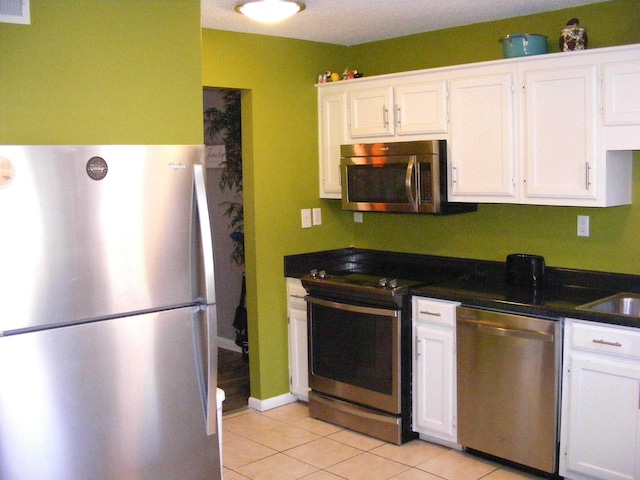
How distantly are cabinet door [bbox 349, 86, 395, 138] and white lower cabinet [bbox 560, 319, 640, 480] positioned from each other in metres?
1.70

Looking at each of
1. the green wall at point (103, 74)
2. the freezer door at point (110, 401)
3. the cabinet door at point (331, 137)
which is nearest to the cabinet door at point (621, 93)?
the cabinet door at point (331, 137)

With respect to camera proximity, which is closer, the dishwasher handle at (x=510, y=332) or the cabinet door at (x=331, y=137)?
the dishwasher handle at (x=510, y=332)

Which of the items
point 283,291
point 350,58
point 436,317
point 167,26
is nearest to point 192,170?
point 167,26

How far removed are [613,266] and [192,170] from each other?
2.39 metres

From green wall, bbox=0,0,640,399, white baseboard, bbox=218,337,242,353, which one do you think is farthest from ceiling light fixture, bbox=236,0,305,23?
white baseboard, bbox=218,337,242,353

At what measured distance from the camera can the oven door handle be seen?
399cm

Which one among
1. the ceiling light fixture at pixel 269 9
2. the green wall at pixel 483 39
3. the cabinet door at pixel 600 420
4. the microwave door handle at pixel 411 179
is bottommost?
the cabinet door at pixel 600 420

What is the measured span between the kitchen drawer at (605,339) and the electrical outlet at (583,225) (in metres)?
0.77

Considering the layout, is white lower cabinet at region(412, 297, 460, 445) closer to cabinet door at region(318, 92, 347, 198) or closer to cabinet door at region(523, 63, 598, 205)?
cabinet door at region(523, 63, 598, 205)

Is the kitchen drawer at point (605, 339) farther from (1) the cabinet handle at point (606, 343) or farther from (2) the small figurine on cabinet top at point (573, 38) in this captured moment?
(2) the small figurine on cabinet top at point (573, 38)

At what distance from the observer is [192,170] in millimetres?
2652

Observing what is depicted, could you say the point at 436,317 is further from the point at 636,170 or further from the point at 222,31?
the point at 222,31

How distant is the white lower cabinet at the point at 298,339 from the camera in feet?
15.2

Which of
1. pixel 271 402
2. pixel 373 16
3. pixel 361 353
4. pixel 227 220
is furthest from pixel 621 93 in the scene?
pixel 227 220
